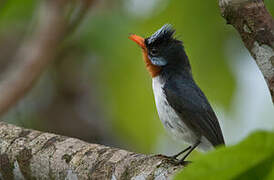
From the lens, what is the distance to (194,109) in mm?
3496

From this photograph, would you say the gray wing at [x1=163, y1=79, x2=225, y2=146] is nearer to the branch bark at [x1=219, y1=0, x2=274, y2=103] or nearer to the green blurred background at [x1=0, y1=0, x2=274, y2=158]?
the green blurred background at [x1=0, y1=0, x2=274, y2=158]

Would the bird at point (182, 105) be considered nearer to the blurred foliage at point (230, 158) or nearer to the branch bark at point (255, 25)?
Answer: the branch bark at point (255, 25)

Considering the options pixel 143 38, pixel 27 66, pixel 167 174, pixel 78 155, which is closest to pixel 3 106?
pixel 27 66

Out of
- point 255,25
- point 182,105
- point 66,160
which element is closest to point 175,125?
point 182,105

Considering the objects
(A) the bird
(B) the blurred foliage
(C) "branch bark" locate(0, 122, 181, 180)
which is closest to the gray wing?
(A) the bird

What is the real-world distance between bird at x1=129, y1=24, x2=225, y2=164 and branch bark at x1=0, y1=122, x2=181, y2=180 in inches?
37.6

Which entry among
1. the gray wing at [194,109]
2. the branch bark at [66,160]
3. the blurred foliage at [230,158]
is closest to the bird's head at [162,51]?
the gray wing at [194,109]

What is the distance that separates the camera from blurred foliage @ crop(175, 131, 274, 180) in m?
0.91

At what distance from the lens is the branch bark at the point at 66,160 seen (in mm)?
2141

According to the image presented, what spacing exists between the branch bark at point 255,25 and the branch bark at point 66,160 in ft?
2.24

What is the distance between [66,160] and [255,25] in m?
1.27

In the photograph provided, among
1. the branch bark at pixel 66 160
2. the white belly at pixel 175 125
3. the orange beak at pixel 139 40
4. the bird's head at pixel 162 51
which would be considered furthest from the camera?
the bird's head at pixel 162 51

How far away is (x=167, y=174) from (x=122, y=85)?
75.5 inches

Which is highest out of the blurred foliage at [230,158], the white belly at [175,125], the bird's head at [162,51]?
the blurred foliage at [230,158]
